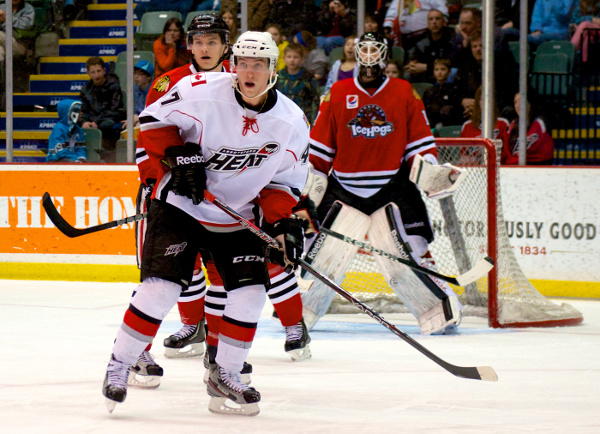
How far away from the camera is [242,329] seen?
2.55m

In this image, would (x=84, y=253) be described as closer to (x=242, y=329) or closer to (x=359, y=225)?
(x=359, y=225)

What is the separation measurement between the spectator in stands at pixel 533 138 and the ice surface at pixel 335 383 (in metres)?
1.08

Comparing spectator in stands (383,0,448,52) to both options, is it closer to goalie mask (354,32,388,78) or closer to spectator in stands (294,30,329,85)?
spectator in stands (294,30,329,85)

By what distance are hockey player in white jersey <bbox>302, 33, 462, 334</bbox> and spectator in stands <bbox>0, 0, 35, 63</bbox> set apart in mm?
3032

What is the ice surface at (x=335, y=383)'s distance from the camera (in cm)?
247

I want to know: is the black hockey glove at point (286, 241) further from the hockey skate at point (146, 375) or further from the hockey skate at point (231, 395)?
the hockey skate at point (146, 375)

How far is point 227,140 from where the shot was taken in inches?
100.0

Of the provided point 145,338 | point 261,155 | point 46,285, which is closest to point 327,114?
point 261,155

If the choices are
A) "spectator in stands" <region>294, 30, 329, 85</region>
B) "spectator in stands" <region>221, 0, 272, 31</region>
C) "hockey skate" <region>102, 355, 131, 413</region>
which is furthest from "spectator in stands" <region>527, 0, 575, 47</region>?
"hockey skate" <region>102, 355, 131, 413</region>

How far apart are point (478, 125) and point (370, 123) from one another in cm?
159

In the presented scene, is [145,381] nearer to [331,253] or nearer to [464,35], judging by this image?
[331,253]

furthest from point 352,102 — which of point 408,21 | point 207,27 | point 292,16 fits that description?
point 292,16

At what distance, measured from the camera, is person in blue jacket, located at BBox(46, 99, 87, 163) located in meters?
6.06

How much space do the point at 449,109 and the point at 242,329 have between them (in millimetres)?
3272
